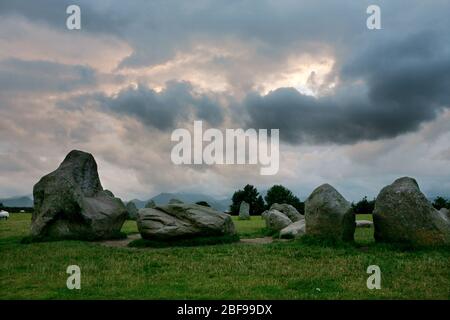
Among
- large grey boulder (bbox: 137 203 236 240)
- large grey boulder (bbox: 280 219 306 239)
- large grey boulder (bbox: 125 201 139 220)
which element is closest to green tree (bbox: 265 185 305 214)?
large grey boulder (bbox: 125 201 139 220)

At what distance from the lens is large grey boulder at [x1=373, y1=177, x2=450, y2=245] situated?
679 inches

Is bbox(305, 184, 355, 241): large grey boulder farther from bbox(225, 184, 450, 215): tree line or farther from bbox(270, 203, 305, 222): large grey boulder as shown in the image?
bbox(225, 184, 450, 215): tree line

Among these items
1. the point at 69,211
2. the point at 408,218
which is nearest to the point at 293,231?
the point at 408,218

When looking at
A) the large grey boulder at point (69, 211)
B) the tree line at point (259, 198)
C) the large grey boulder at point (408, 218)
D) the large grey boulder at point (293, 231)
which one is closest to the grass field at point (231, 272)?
the large grey boulder at point (408, 218)

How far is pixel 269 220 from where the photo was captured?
95.6 feet

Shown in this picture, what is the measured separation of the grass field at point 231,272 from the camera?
11086 millimetres

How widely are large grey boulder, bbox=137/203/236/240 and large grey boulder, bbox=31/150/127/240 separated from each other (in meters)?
3.32

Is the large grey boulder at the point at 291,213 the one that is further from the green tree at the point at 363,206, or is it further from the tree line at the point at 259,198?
the tree line at the point at 259,198

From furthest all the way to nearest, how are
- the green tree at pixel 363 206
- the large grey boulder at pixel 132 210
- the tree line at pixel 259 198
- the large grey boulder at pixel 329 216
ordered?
the tree line at pixel 259 198 < the green tree at pixel 363 206 < the large grey boulder at pixel 132 210 < the large grey boulder at pixel 329 216

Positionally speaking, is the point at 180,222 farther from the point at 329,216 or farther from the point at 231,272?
the point at 231,272

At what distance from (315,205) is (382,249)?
3285mm

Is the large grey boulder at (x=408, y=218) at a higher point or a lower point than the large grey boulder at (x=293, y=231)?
higher

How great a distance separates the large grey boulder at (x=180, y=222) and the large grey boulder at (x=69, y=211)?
3320mm
